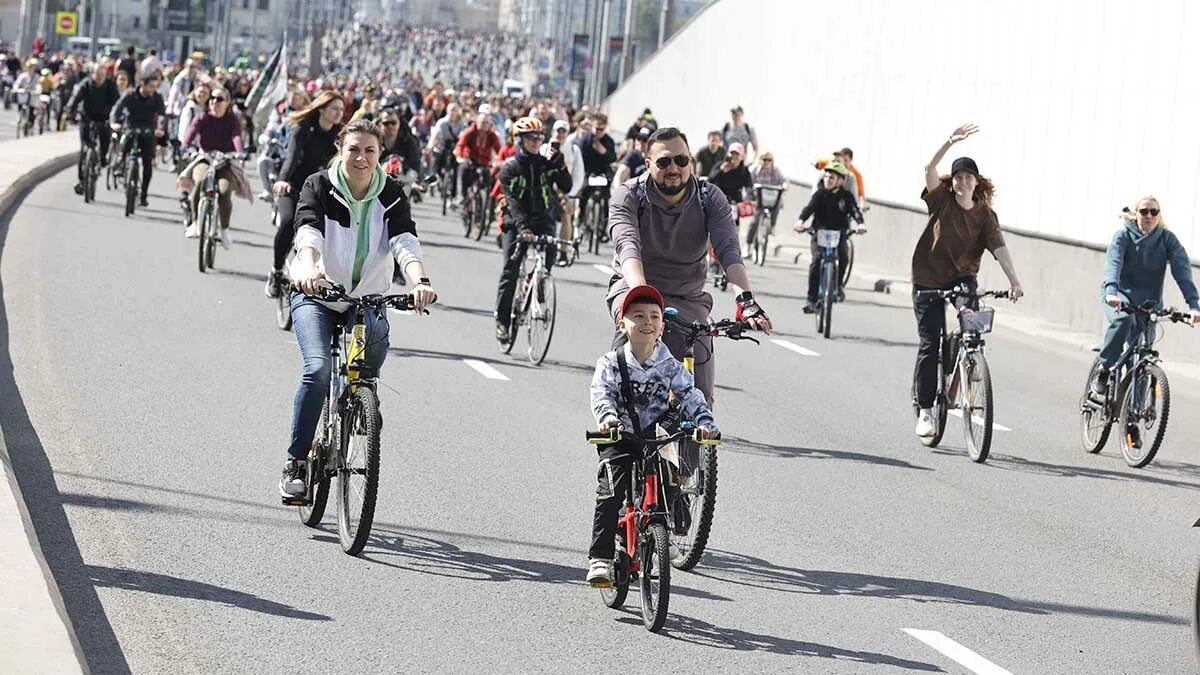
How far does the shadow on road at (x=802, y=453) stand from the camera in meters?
12.4

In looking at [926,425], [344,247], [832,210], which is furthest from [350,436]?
[832,210]

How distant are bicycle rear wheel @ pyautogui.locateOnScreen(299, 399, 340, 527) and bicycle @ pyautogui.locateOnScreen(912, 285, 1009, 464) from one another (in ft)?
15.7

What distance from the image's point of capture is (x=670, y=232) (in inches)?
374

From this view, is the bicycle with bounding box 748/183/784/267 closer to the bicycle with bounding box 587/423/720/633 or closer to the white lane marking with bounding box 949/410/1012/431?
the white lane marking with bounding box 949/410/1012/431

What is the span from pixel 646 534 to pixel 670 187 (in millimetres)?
2064

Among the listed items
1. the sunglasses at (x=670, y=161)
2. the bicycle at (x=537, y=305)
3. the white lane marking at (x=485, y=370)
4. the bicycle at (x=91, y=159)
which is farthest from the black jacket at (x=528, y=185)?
the bicycle at (x=91, y=159)

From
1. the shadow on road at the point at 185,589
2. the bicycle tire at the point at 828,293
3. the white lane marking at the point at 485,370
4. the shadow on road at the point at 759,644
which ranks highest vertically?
the bicycle tire at the point at 828,293

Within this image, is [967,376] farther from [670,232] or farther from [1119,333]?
[670,232]

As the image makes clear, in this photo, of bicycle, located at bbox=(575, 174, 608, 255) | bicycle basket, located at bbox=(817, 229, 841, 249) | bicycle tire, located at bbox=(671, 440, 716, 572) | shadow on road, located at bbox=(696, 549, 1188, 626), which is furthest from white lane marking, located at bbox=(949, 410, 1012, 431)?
bicycle, located at bbox=(575, 174, 608, 255)

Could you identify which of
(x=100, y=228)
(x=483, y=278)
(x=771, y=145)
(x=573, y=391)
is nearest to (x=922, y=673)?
(x=573, y=391)

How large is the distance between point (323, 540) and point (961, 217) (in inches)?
224

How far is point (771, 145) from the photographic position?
142 ft

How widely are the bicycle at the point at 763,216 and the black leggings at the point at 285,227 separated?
1347cm

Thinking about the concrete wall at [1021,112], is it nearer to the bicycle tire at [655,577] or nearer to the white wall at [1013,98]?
the white wall at [1013,98]
